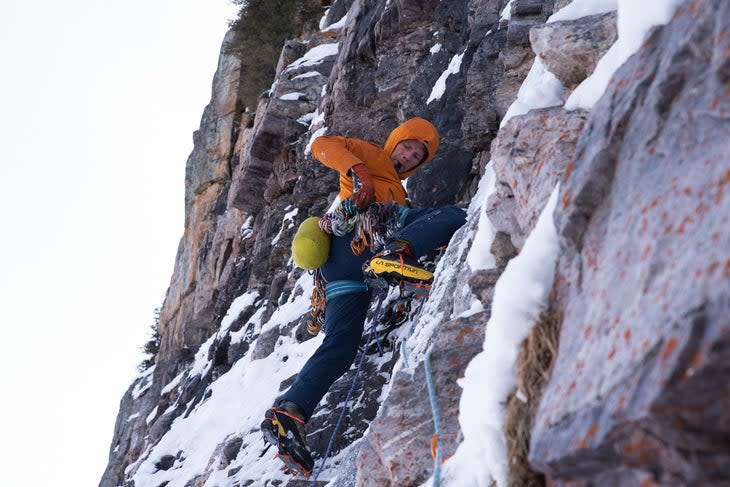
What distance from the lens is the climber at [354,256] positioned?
4.69 m

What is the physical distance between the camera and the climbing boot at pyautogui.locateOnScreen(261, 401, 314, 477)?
462 centimetres

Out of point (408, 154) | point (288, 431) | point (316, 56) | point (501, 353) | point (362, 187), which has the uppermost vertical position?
point (316, 56)

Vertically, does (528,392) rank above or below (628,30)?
below

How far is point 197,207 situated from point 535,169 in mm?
14903

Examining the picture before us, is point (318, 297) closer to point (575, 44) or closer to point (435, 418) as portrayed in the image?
point (435, 418)

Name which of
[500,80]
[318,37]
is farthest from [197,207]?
[500,80]

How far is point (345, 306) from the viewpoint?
538cm

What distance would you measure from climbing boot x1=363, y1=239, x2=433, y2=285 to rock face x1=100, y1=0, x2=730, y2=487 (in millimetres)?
309

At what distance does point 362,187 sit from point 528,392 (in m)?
3.57

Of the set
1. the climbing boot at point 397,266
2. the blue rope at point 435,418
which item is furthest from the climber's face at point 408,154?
the blue rope at point 435,418

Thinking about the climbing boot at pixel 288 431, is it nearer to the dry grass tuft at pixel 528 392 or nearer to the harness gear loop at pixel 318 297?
the harness gear loop at pixel 318 297

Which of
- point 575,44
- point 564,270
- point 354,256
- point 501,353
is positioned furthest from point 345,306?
point 564,270

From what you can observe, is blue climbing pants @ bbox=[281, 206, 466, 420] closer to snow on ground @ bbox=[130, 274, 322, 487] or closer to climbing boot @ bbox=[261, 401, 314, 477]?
climbing boot @ bbox=[261, 401, 314, 477]

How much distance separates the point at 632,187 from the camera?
6.72 feet
